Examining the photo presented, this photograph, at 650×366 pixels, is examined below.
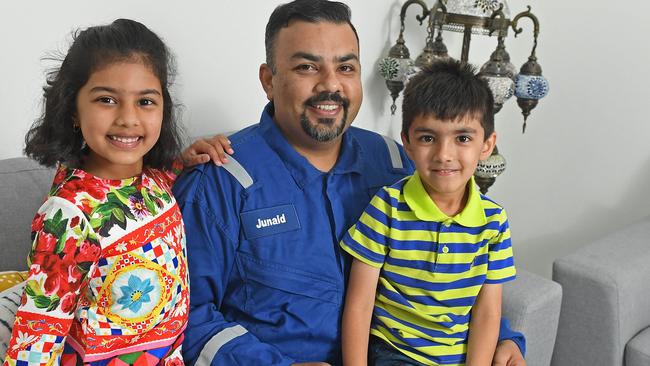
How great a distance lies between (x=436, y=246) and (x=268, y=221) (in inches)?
14.2

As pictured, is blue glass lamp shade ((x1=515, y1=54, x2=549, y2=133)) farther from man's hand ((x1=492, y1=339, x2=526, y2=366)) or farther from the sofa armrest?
man's hand ((x1=492, y1=339, x2=526, y2=366))

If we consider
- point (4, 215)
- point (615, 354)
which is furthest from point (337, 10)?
point (615, 354)

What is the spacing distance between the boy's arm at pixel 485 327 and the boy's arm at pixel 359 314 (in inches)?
8.9

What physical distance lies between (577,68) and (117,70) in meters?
2.14

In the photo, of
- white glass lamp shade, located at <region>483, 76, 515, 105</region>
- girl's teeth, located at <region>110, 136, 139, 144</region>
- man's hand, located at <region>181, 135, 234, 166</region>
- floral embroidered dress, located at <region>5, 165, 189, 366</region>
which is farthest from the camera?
white glass lamp shade, located at <region>483, 76, 515, 105</region>

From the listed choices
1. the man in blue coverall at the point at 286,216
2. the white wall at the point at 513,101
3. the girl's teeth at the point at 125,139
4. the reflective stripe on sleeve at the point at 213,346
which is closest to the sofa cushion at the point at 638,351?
the man in blue coverall at the point at 286,216

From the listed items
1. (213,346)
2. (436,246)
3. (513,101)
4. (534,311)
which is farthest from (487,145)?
(513,101)

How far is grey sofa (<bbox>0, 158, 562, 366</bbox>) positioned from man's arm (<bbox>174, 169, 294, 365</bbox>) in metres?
0.34

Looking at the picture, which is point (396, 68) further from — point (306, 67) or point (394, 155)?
point (306, 67)

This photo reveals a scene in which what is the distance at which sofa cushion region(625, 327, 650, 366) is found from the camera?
5.87 ft

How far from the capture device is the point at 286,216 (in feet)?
4.44

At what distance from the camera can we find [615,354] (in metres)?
1.81

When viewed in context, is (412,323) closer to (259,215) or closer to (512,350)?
(512,350)

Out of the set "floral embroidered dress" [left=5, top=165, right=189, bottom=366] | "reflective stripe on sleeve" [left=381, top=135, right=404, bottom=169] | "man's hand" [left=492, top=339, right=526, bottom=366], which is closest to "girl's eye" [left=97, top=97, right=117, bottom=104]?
"floral embroidered dress" [left=5, top=165, right=189, bottom=366]
